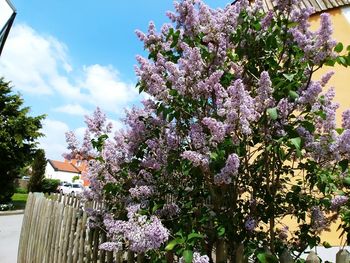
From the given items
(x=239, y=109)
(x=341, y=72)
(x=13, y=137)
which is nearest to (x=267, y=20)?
(x=239, y=109)

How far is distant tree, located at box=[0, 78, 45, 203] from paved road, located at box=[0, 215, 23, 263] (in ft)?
22.3

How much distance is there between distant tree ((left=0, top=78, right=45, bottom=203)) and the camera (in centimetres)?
2147

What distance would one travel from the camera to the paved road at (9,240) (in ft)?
25.7

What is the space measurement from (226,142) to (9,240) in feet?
33.3

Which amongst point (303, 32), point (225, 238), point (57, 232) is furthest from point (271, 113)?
point (57, 232)

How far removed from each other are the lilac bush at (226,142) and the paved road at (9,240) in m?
5.81

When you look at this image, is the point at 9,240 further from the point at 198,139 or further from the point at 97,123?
the point at 198,139

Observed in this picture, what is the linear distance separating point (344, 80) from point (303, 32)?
5232mm

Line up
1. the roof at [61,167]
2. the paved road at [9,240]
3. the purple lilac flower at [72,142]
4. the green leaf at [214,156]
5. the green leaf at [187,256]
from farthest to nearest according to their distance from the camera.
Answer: the roof at [61,167] → the paved road at [9,240] → the purple lilac flower at [72,142] → the green leaf at [214,156] → the green leaf at [187,256]

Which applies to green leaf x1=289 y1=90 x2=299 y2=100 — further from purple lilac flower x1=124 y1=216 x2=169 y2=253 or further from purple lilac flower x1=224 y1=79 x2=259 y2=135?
purple lilac flower x1=124 y1=216 x2=169 y2=253

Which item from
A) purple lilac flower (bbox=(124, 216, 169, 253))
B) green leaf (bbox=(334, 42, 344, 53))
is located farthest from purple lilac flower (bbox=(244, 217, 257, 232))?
green leaf (bbox=(334, 42, 344, 53))

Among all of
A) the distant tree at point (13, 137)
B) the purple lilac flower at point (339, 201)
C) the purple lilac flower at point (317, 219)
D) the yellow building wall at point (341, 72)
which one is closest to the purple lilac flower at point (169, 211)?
the purple lilac flower at point (317, 219)

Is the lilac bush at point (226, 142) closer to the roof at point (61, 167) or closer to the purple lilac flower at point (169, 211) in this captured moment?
Result: the purple lilac flower at point (169, 211)

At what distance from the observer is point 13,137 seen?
21.7 m
